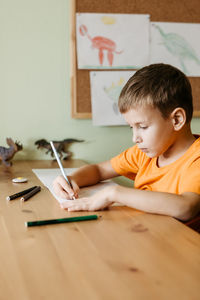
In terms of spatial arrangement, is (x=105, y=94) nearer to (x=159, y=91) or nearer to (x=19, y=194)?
(x=159, y=91)

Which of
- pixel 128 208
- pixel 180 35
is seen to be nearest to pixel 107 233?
pixel 128 208

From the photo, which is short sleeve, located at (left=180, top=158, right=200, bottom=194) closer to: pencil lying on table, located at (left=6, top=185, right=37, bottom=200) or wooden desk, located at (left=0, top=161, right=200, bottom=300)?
wooden desk, located at (left=0, top=161, right=200, bottom=300)

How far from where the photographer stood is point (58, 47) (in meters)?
1.56

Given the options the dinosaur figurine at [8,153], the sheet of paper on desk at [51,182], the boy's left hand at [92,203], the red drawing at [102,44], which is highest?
the red drawing at [102,44]

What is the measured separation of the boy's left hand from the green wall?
2.67ft

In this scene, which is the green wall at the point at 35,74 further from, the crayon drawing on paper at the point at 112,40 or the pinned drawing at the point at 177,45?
the pinned drawing at the point at 177,45

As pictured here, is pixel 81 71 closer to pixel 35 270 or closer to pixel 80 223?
pixel 80 223

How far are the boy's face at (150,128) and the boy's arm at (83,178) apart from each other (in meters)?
0.22

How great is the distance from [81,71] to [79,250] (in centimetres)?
112

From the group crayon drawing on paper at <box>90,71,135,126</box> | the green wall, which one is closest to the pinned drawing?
crayon drawing on paper at <box>90,71,135,126</box>

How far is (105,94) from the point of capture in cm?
161

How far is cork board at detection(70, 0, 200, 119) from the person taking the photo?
1.55 m

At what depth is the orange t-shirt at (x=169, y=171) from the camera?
868 mm

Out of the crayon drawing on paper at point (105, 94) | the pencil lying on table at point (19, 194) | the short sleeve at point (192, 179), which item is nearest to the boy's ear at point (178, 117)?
the short sleeve at point (192, 179)
